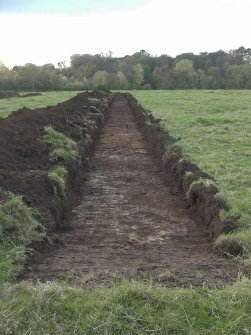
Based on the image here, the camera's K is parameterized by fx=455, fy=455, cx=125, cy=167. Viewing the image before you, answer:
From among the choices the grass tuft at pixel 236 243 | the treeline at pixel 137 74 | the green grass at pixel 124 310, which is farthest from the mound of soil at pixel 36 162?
the treeline at pixel 137 74

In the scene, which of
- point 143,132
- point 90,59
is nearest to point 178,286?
point 143,132

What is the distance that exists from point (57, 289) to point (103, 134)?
20.7 m

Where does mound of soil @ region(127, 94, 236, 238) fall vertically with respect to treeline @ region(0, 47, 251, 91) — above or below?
below

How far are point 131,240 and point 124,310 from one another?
4.15 meters

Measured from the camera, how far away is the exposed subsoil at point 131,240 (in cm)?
695

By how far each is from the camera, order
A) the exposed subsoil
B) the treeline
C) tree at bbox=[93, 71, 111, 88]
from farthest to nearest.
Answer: tree at bbox=[93, 71, 111, 88], the treeline, the exposed subsoil

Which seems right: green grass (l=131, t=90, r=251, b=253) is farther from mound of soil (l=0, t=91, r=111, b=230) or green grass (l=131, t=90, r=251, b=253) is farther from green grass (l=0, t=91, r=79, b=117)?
green grass (l=0, t=91, r=79, b=117)

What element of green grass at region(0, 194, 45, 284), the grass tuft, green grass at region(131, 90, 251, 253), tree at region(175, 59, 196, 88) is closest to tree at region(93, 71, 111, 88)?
tree at region(175, 59, 196, 88)

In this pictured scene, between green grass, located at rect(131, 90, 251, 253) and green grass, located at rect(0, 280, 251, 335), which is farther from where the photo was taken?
green grass, located at rect(131, 90, 251, 253)

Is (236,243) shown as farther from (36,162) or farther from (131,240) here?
(36,162)

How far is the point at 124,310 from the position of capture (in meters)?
5.41

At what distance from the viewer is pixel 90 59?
14850cm

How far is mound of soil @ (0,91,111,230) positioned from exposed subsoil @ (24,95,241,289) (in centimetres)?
53

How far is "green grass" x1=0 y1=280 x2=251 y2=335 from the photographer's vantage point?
5199 mm
